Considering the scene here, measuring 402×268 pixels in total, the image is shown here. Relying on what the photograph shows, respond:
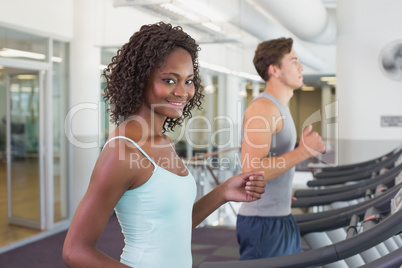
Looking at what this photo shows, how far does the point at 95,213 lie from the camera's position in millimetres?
913

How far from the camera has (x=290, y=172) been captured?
6.56 ft

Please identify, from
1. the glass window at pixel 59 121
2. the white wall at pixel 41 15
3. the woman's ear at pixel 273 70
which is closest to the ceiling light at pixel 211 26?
the white wall at pixel 41 15

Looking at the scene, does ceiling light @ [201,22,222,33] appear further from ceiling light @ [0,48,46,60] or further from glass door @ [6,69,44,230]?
glass door @ [6,69,44,230]

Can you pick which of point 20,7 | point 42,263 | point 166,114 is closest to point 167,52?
point 166,114

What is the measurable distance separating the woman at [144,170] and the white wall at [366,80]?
4.03 m

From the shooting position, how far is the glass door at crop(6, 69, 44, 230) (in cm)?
502

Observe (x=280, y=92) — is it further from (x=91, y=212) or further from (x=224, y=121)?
(x=224, y=121)

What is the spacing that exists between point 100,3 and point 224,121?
1.85m

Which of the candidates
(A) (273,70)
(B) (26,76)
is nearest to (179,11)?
(B) (26,76)

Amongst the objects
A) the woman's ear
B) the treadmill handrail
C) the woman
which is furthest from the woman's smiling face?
the woman's ear

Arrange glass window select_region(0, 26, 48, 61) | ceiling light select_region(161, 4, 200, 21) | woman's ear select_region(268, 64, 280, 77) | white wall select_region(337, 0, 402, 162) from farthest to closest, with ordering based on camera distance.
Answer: white wall select_region(337, 0, 402, 162) → glass window select_region(0, 26, 48, 61) → ceiling light select_region(161, 4, 200, 21) → woman's ear select_region(268, 64, 280, 77)

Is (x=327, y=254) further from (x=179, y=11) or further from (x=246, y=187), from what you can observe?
(x=179, y=11)

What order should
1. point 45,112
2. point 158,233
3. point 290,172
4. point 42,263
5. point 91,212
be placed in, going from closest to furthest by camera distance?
point 91,212
point 158,233
point 290,172
point 42,263
point 45,112

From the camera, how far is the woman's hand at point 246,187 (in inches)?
47.3
